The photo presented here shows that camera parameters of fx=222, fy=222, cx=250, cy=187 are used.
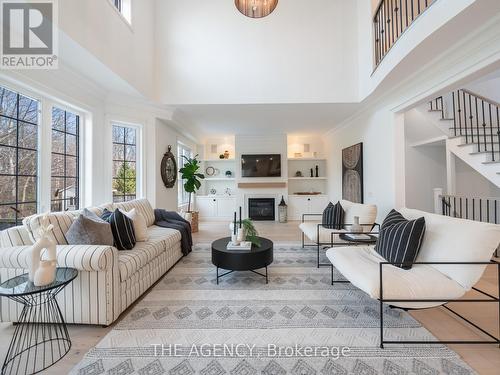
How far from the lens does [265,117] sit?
5262 mm

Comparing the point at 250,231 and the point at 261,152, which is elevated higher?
the point at 261,152

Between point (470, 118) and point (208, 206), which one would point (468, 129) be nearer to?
point (470, 118)

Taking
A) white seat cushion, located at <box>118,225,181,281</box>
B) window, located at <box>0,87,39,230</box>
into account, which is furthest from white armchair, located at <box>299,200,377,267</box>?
window, located at <box>0,87,39,230</box>

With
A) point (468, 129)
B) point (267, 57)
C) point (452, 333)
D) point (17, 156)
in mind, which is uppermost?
point (267, 57)

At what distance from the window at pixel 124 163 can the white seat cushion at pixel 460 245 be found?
457 centimetres

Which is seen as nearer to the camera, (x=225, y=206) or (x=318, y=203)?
(x=318, y=203)

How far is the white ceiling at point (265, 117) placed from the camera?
14.9ft

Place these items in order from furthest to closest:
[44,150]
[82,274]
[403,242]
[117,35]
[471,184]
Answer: [471,184]
[117,35]
[44,150]
[403,242]
[82,274]

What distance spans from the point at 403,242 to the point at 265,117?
402 centimetres

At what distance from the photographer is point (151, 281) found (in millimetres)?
2633

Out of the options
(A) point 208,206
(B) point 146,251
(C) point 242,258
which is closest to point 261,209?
(A) point 208,206

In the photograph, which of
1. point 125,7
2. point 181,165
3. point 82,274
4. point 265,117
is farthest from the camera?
point 181,165

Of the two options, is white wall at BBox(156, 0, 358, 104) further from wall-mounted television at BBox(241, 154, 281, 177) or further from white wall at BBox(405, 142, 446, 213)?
wall-mounted television at BBox(241, 154, 281, 177)

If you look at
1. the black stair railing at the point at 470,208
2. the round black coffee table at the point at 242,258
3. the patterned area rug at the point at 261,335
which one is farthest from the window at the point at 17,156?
the black stair railing at the point at 470,208
